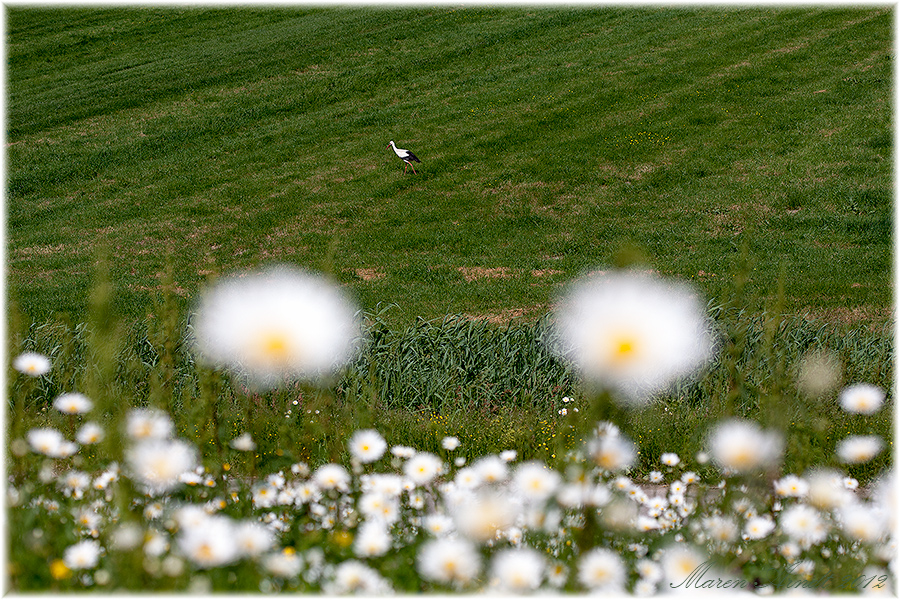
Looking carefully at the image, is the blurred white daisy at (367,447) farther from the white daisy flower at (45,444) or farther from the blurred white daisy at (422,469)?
the white daisy flower at (45,444)

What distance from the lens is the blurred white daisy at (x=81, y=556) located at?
163 cm

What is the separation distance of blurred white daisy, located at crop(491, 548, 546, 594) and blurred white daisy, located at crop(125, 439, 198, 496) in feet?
2.82

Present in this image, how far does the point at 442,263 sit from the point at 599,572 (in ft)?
23.8

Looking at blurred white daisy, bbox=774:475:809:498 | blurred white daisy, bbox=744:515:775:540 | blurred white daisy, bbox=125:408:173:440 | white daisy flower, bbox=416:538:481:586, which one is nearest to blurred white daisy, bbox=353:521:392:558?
white daisy flower, bbox=416:538:481:586

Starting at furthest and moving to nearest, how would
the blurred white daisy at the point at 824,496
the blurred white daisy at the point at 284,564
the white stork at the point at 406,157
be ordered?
the white stork at the point at 406,157, the blurred white daisy at the point at 824,496, the blurred white daisy at the point at 284,564

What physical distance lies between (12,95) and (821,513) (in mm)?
21815

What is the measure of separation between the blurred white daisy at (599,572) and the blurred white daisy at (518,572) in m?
0.10

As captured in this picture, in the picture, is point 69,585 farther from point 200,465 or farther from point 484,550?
point 484,550

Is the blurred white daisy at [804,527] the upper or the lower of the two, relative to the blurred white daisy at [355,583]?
lower

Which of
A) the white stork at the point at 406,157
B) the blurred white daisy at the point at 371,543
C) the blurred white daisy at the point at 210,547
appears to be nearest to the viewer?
the blurred white daisy at the point at 210,547

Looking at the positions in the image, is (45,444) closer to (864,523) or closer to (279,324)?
(279,324)

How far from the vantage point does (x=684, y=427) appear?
3727 millimetres

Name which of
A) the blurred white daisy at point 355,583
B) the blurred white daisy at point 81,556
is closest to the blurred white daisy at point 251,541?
the blurred white daisy at point 355,583

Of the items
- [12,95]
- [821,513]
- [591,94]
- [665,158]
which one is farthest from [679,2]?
[821,513]
